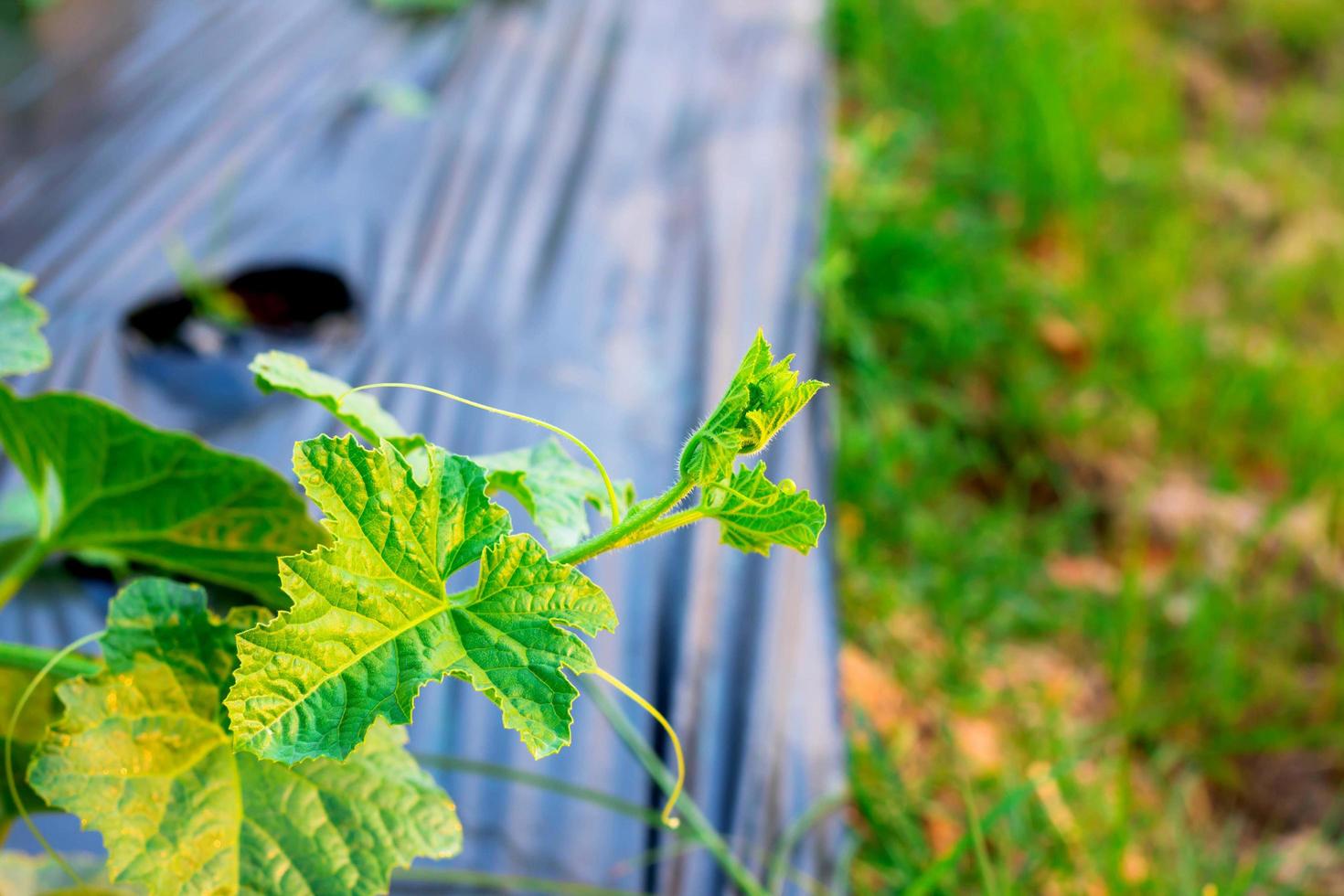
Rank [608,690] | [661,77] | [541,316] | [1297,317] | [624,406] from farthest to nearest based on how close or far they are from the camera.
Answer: [1297,317]
[661,77]
[541,316]
[624,406]
[608,690]

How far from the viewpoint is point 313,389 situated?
68cm

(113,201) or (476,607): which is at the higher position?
(113,201)

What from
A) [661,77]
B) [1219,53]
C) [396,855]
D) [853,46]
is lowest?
[396,855]

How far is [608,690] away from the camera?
4.00 ft

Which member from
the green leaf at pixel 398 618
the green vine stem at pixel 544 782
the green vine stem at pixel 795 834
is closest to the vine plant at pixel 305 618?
the green leaf at pixel 398 618

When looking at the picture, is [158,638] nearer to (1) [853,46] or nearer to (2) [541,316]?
(2) [541,316]

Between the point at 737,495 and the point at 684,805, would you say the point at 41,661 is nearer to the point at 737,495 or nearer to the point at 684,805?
the point at 737,495

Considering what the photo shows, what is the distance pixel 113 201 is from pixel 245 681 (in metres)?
1.43

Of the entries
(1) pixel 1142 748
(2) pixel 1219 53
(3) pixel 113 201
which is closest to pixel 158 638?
(3) pixel 113 201

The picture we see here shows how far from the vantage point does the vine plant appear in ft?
1.86

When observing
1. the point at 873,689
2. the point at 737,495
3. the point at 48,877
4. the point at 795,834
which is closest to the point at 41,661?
the point at 48,877

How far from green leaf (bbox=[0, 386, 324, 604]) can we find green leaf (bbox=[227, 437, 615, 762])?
23 centimetres

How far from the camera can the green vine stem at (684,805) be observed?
109cm

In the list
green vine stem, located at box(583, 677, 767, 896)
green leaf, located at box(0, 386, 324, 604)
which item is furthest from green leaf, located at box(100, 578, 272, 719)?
green vine stem, located at box(583, 677, 767, 896)
